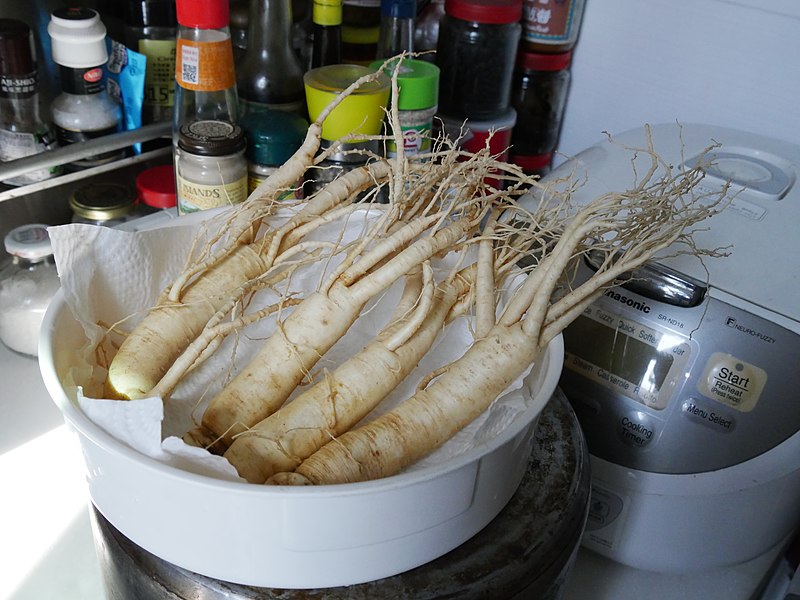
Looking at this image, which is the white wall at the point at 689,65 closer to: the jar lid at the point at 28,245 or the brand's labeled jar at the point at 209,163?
the brand's labeled jar at the point at 209,163

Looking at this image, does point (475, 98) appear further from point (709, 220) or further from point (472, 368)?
point (472, 368)

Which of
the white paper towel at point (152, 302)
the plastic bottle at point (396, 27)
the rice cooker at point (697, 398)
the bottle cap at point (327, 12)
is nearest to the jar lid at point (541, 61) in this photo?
the plastic bottle at point (396, 27)

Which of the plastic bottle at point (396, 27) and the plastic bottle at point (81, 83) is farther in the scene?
the plastic bottle at point (396, 27)

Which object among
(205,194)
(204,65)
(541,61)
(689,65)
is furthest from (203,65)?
(689,65)

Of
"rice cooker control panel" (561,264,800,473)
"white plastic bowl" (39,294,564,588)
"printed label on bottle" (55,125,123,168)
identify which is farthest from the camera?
"printed label on bottle" (55,125,123,168)

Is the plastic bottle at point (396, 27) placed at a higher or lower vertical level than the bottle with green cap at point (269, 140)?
higher

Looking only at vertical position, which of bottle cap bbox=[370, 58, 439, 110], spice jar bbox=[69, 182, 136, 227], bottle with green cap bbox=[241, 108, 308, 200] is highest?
bottle cap bbox=[370, 58, 439, 110]

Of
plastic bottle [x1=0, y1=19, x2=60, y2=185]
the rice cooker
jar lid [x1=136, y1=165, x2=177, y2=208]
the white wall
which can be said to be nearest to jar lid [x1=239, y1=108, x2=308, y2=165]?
jar lid [x1=136, y1=165, x2=177, y2=208]

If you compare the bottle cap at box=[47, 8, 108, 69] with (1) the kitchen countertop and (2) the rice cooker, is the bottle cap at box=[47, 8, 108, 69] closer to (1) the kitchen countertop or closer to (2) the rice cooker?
(1) the kitchen countertop
